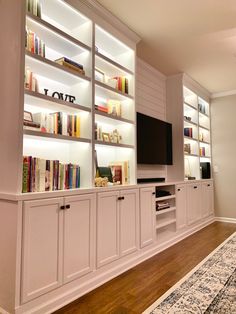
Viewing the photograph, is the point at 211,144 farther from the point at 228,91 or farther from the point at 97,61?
the point at 97,61

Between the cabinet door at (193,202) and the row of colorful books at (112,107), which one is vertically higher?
the row of colorful books at (112,107)

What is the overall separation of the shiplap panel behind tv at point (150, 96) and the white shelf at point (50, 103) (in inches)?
63.6

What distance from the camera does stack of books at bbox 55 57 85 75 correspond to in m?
2.26

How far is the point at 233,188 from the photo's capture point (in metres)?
5.08

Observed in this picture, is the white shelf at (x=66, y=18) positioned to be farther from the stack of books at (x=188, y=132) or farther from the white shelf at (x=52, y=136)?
the stack of books at (x=188, y=132)

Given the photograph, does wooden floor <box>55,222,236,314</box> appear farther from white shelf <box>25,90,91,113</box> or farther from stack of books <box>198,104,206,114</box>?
stack of books <box>198,104,206,114</box>

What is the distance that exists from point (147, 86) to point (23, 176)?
2839 mm

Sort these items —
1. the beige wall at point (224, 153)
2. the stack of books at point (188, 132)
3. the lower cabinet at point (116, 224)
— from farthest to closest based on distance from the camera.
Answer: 1. the beige wall at point (224, 153)
2. the stack of books at point (188, 132)
3. the lower cabinet at point (116, 224)

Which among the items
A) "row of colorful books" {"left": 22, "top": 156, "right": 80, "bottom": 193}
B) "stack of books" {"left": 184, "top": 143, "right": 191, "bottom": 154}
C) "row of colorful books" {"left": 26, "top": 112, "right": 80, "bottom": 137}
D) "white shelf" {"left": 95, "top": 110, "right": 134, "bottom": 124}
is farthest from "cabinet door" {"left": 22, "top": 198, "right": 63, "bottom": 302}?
"stack of books" {"left": 184, "top": 143, "right": 191, "bottom": 154}

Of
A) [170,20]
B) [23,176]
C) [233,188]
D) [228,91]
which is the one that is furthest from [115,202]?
[228,91]

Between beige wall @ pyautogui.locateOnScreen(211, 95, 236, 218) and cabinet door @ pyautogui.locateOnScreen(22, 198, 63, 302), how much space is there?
13.8ft

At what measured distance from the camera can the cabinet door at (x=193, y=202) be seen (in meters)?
4.16

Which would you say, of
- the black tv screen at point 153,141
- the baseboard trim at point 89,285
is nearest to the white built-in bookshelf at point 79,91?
the black tv screen at point 153,141

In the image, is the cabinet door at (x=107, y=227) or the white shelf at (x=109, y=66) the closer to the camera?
the cabinet door at (x=107, y=227)
